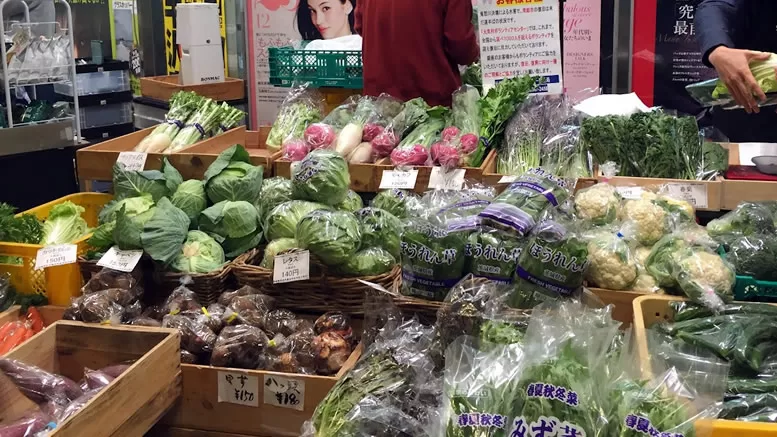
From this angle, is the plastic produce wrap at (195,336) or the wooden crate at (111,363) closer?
the wooden crate at (111,363)

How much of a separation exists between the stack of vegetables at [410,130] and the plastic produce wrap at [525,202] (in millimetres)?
691

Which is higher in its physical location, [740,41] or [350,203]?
[740,41]

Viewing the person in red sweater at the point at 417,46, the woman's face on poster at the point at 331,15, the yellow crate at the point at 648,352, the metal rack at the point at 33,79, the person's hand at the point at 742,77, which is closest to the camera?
the yellow crate at the point at 648,352

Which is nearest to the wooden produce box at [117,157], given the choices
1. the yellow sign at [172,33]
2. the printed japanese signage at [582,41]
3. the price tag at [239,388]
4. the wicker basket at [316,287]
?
the wicker basket at [316,287]

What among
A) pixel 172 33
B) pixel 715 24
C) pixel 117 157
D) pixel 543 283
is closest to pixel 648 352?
pixel 543 283

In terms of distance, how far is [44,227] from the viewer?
2.83 meters

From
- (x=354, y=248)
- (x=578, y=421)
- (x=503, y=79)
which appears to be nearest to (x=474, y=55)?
(x=503, y=79)

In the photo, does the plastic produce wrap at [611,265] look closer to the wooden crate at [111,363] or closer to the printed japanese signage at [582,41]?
the wooden crate at [111,363]

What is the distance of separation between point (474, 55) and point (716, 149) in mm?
1538

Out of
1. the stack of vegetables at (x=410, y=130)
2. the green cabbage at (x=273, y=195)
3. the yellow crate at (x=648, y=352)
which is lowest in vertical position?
the yellow crate at (x=648, y=352)

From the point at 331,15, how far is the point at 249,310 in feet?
13.3

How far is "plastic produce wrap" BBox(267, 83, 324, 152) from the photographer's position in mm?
3445

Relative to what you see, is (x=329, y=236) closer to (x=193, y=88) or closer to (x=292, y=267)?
(x=292, y=267)

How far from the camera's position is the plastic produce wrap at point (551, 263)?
1913 mm
